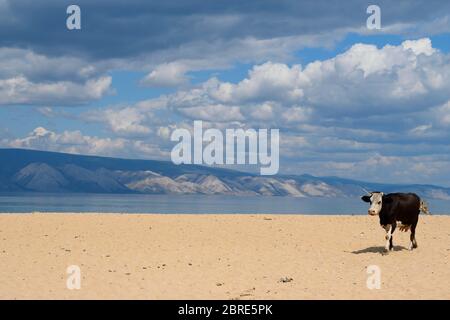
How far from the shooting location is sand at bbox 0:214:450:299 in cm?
1842

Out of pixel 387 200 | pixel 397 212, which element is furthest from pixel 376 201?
pixel 397 212

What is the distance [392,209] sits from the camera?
25.5 meters

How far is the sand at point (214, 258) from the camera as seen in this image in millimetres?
18422

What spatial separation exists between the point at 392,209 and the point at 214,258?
7.56m

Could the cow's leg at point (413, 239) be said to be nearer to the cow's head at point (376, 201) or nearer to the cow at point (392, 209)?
the cow at point (392, 209)

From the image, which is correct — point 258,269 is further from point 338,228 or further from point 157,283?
point 338,228

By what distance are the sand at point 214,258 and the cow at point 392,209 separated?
1.13 meters

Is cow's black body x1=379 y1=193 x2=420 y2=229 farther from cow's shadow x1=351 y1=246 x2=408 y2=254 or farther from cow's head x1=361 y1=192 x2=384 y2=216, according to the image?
cow's shadow x1=351 y1=246 x2=408 y2=254

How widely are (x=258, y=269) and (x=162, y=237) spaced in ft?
26.9

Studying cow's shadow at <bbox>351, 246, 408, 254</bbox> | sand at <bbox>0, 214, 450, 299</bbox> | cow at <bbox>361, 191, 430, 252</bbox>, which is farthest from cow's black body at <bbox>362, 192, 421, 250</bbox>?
sand at <bbox>0, 214, 450, 299</bbox>

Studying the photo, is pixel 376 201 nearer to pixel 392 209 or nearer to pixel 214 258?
pixel 392 209

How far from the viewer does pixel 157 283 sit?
19.5 m

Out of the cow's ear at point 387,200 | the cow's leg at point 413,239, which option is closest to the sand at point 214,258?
the cow's leg at point 413,239
